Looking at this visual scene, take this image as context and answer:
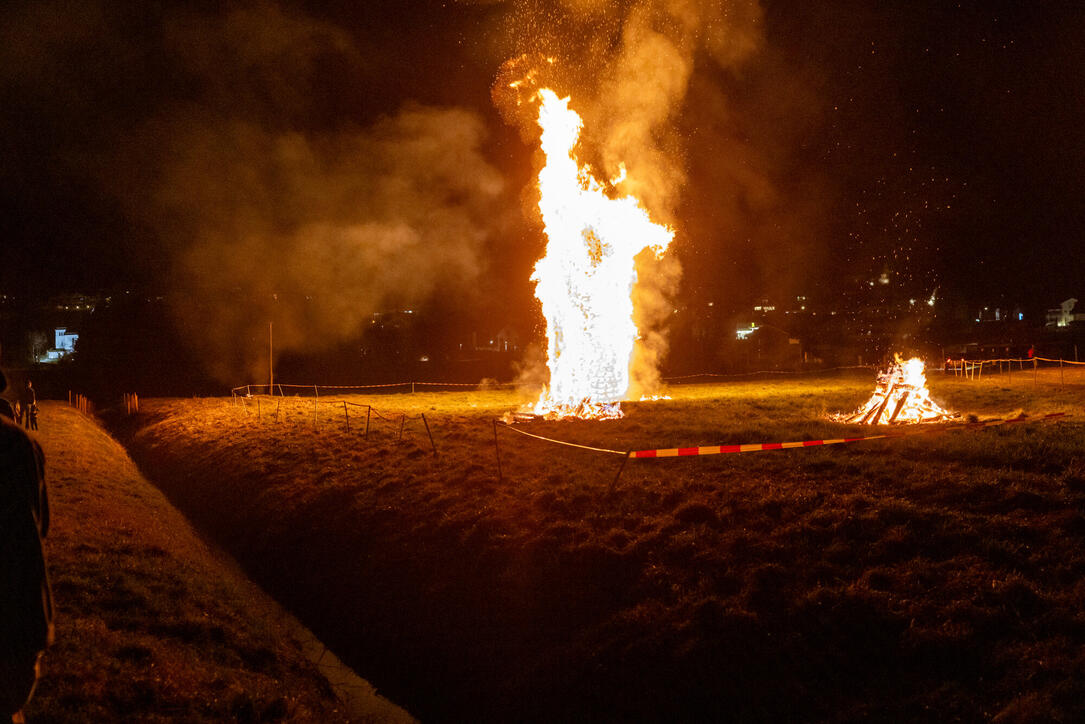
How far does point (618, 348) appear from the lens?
26.0 meters

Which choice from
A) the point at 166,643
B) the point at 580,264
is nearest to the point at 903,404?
the point at 580,264

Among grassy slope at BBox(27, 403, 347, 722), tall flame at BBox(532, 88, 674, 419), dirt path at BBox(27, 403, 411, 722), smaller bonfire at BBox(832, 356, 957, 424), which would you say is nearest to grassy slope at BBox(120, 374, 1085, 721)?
dirt path at BBox(27, 403, 411, 722)

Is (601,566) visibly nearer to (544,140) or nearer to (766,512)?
(766,512)

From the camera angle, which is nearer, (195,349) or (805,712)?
(805,712)

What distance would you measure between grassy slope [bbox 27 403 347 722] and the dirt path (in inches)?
0.5

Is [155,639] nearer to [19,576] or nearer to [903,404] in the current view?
[19,576]

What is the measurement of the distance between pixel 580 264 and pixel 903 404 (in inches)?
443

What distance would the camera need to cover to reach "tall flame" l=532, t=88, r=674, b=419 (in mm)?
22969

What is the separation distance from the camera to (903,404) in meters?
16.9

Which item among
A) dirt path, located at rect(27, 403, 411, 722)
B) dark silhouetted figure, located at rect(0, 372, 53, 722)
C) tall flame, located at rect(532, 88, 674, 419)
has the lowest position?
dirt path, located at rect(27, 403, 411, 722)

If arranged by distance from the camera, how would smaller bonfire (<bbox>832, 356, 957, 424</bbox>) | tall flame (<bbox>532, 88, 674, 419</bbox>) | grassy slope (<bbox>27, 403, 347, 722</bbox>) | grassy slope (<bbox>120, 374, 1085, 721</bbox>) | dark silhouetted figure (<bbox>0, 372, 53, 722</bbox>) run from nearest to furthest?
dark silhouetted figure (<bbox>0, 372, 53, 722</bbox>), grassy slope (<bbox>27, 403, 347, 722</bbox>), grassy slope (<bbox>120, 374, 1085, 721</bbox>), smaller bonfire (<bbox>832, 356, 957, 424</bbox>), tall flame (<bbox>532, 88, 674, 419</bbox>)

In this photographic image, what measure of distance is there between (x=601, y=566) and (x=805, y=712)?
11.6 feet

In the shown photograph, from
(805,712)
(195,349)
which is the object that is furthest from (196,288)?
(805,712)

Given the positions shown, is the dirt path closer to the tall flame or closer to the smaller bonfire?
the tall flame
